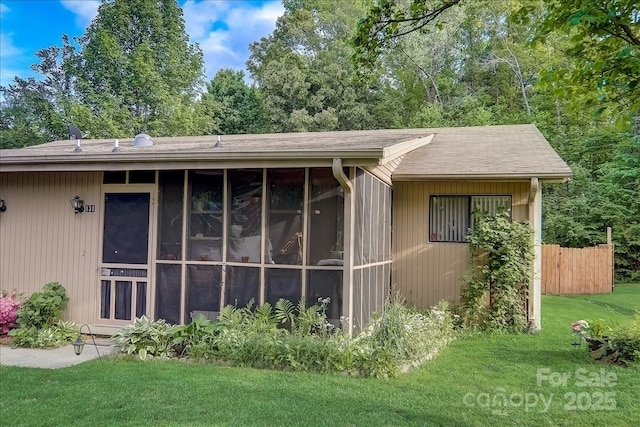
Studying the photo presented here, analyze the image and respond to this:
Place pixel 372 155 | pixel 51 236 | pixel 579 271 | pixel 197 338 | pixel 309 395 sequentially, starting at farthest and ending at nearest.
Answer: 1. pixel 579 271
2. pixel 51 236
3. pixel 197 338
4. pixel 372 155
5. pixel 309 395

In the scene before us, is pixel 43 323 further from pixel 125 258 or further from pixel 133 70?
pixel 133 70

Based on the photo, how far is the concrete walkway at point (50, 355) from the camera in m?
5.65

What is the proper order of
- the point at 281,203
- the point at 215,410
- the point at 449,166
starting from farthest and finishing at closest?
the point at 449,166 → the point at 281,203 → the point at 215,410

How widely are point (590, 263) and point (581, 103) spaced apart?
33.3ft

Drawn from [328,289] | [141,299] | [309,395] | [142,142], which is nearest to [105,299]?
[141,299]

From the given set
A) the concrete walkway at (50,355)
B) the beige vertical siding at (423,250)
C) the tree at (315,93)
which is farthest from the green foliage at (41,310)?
the tree at (315,93)

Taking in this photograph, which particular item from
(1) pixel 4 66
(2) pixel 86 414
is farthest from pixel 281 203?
(1) pixel 4 66

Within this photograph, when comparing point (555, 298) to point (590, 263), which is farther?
point (590, 263)

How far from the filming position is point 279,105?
72.5 feet

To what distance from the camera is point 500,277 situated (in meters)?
7.57

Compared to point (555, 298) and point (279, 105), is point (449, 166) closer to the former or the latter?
point (555, 298)

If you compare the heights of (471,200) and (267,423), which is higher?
(471,200)

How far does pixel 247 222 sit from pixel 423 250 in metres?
3.26

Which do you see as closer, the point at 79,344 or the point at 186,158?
the point at 79,344
